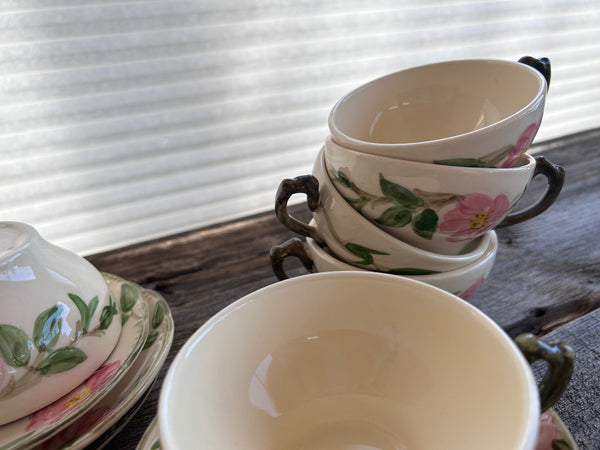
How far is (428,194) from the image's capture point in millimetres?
323

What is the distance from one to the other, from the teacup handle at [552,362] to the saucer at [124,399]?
0.68 ft

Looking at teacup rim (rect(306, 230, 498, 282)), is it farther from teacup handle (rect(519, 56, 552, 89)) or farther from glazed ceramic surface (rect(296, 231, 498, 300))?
teacup handle (rect(519, 56, 552, 89))

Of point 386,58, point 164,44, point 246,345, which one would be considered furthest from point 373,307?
point 386,58

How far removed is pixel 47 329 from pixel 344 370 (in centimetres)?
18

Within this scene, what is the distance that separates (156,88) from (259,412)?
2.36 ft

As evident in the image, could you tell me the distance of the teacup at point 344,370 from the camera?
0.24 metres

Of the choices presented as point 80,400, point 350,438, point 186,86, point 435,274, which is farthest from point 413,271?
point 186,86

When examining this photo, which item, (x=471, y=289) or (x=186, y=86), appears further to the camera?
(x=186, y=86)

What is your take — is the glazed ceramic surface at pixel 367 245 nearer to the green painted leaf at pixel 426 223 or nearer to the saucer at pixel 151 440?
the green painted leaf at pixel 426 223

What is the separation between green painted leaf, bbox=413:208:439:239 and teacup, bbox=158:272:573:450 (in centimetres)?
7

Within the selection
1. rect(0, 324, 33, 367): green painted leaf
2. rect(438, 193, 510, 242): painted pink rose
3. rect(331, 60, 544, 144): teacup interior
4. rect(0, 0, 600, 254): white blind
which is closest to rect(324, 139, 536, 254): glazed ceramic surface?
rect(438, 193, 510, 242): painted pink rose

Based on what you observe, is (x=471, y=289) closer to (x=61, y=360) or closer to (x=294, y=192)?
(x=294, y=192)

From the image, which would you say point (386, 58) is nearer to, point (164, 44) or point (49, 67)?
point (164, 44)

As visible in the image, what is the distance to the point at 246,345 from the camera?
0.92ft
